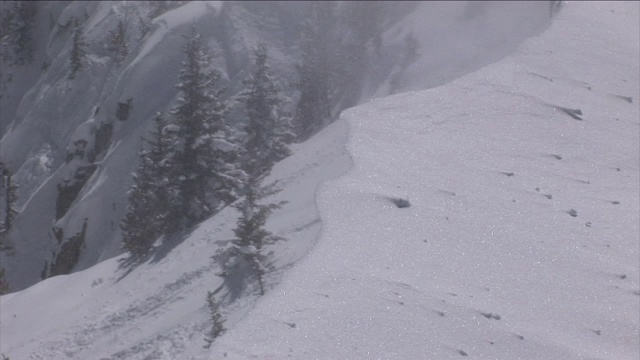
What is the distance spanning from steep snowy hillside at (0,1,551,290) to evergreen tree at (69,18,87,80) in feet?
1.53

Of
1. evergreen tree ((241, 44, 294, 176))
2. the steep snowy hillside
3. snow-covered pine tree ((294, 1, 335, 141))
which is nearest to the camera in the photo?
evergreen tree ((241, 44, 294, 176))

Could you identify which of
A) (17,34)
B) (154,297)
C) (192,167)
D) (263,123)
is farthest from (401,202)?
(17,34)

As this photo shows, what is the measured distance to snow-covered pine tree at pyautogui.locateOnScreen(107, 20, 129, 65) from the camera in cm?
5050

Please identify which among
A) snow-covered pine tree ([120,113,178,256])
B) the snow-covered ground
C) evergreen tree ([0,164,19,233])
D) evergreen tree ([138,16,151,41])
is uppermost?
evergreen tree ([138,16,151,41])

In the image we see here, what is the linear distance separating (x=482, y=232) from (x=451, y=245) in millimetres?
660

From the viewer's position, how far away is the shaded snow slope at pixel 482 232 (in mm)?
7246

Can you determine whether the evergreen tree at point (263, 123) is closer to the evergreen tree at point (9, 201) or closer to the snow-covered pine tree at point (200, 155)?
the snow-covered pine tree at point (200, 155)

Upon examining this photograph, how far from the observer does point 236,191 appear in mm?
24484

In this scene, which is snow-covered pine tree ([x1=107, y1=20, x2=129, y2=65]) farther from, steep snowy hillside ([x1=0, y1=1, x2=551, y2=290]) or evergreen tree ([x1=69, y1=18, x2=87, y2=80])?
evergreen tree ([x1=69, y1=18, x2=87, y2=80])

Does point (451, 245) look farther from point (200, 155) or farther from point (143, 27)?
point (143, 27)

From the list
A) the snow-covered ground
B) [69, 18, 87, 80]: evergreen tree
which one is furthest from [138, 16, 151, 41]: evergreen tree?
the snow-covered ground

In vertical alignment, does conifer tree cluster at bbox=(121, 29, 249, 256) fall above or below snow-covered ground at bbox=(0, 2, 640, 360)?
below

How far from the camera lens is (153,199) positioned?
2514 centimetres

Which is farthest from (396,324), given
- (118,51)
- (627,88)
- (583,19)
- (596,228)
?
(118,51)
